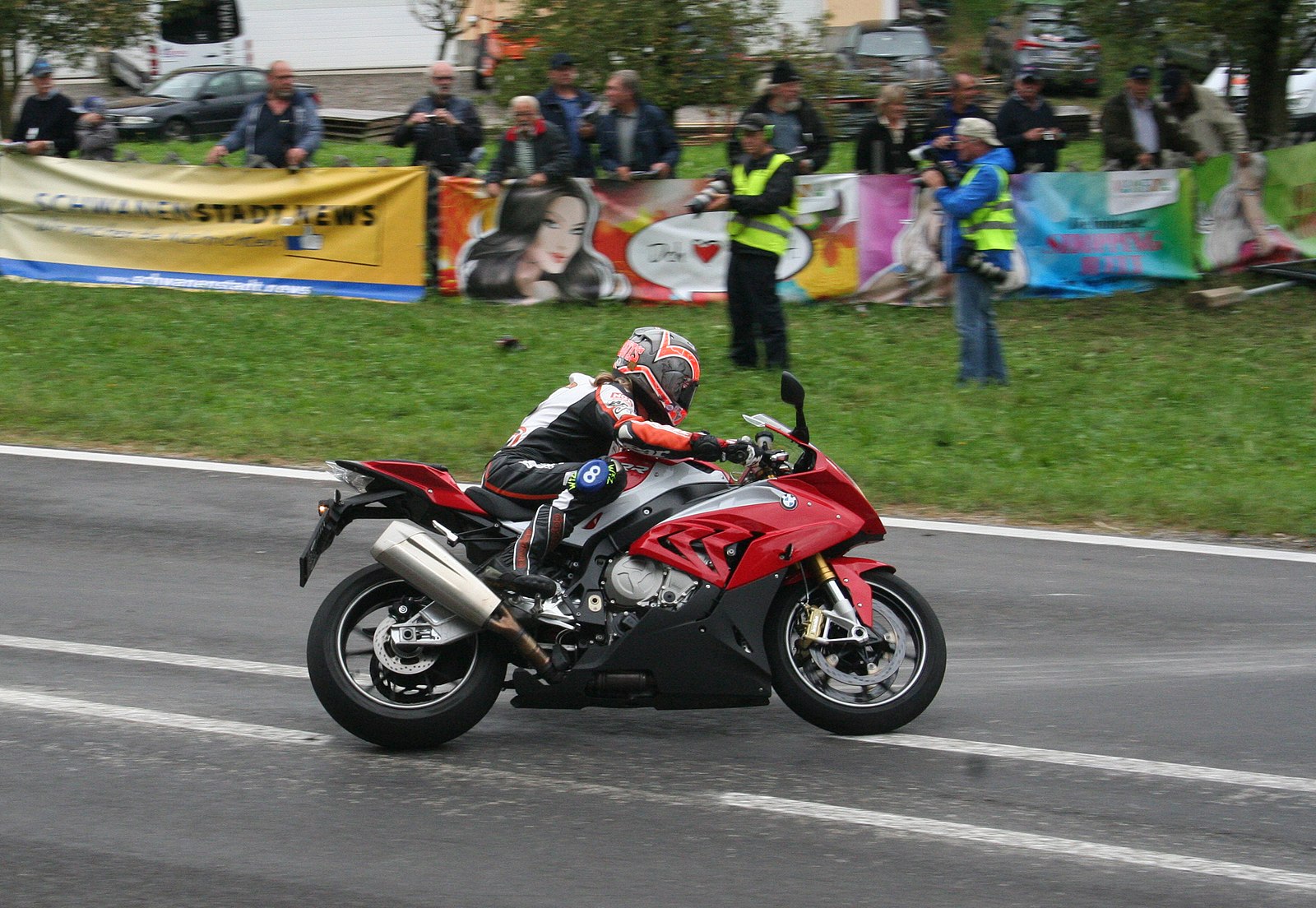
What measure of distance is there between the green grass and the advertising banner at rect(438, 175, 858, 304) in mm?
305

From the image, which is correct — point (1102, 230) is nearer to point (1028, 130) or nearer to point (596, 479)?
point (1028, 130)

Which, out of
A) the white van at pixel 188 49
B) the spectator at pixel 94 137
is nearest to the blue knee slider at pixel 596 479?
the spectator at pixel 94 137

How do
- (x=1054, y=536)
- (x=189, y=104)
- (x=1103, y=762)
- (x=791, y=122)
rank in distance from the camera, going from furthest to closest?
(x=189, y=104)
(x=791, y=122)
(x=1054, y=536)
(x=1103, y=762)

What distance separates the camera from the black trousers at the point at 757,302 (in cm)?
1158

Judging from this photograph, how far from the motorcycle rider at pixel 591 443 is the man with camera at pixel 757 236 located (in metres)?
5.92

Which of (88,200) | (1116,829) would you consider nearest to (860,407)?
(1116,829)

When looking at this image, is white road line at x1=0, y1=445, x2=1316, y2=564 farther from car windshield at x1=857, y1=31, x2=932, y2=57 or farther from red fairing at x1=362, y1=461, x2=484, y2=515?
car windshield at x1=857, y1=31, x2=932, y2=57

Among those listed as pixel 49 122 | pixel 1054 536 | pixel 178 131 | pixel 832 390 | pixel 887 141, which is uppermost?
pixel 49 122

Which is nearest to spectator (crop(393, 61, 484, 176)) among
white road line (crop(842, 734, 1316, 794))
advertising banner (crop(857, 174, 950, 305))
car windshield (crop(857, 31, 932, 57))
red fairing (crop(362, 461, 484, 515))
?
advertising banner (crop(857, 174, 950, 305))

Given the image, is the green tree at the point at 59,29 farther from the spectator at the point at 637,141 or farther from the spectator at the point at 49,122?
the spectator at the point at 637,141

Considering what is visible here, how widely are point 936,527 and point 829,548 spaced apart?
311cm

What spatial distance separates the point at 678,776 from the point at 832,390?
6.68 meters

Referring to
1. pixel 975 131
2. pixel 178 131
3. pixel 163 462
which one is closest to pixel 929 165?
pixel 975 131

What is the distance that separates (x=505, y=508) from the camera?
5.50m
